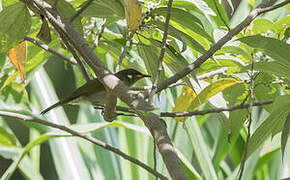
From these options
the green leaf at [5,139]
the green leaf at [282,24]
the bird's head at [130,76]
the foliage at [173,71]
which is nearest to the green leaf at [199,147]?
the foliage at [173,71]

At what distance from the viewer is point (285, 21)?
86 centimetres

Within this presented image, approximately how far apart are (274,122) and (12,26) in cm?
41

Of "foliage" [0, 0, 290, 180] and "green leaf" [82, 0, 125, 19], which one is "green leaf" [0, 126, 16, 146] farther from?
"green leaf" [82, 0, 125, 19]

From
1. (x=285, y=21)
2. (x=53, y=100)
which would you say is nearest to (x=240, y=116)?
(x=285, y=21)

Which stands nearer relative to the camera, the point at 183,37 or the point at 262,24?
the point at 183,37

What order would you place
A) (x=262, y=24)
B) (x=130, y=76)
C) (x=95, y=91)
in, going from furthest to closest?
(x=130, y=76) → (x=95, y=91) → (x=262, y=24)

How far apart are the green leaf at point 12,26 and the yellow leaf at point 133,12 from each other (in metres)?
0.16

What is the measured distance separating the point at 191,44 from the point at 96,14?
162mm

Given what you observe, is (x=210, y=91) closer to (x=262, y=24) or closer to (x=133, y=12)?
(x=262, y=24)

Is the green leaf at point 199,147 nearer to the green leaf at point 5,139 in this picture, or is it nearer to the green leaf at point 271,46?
the green leaf at point 5,139

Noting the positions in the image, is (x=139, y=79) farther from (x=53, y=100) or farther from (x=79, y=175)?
(x=53, y=100)

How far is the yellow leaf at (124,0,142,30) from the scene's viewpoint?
699mm

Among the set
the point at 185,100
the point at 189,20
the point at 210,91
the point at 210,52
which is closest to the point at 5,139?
the point at 185,100

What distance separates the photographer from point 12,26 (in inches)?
28.4
